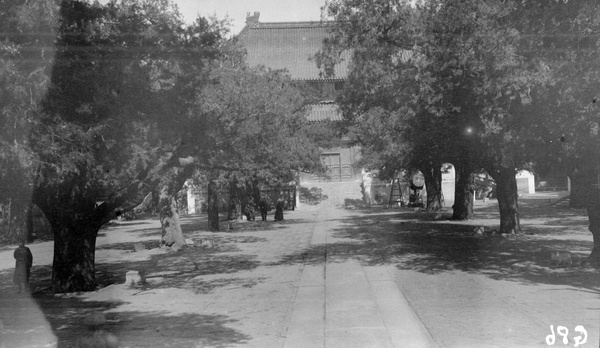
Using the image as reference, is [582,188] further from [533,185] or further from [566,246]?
[533,185]

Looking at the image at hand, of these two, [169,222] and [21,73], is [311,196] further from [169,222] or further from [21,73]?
[21,73]

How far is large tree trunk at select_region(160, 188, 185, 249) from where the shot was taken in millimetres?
22467

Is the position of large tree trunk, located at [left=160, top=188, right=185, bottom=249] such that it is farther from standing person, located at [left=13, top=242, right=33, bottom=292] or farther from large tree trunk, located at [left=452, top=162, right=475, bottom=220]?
large tree trunk, located at [left=452, top=162, right=475, bottom=220]

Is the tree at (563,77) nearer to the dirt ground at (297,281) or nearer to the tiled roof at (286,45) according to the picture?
the dirt ground at (297,281)

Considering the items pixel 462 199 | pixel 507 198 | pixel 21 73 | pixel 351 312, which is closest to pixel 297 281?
pixel 351 312

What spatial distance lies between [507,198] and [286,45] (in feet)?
125

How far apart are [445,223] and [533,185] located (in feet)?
88.7

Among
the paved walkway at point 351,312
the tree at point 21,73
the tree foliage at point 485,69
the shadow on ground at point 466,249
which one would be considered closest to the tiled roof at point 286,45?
the shadow on ground at point 466,249

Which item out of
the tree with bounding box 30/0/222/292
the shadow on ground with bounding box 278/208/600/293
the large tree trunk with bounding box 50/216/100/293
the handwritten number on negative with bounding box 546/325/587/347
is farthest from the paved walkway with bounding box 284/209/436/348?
the large tree trunk with bounding box 50/216/100/293

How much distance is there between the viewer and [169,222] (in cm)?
2292

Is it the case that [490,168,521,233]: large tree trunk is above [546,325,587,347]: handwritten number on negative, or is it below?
above

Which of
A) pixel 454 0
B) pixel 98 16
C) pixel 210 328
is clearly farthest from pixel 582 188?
pixel 98 16

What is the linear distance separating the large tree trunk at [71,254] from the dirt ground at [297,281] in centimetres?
40

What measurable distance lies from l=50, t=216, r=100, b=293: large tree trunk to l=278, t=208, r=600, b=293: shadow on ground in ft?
19.5
